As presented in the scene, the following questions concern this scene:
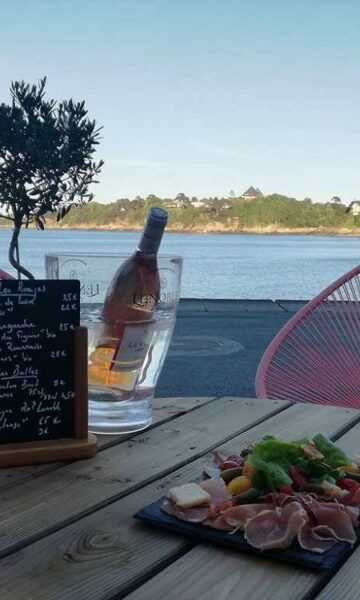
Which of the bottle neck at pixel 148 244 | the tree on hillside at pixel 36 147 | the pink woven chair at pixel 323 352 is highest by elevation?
the tree on hillside at pixel 36 147

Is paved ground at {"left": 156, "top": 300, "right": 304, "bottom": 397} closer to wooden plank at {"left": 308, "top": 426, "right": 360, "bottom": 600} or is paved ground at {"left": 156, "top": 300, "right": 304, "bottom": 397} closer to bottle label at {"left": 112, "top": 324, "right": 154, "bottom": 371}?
bottle label at {"left": 112, "top": 324, "right": 154, "bottom": 371}

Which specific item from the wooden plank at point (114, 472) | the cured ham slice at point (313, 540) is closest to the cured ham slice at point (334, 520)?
the cured ham slice at point (313, 540)

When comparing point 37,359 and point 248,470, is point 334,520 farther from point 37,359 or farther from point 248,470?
point 37,359

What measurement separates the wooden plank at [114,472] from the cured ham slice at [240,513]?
0.52 feet

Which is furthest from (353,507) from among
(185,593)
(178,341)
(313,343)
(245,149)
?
(245,149)

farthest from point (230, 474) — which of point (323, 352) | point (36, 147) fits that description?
point (36, 147)

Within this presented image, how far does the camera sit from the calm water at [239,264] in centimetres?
1323

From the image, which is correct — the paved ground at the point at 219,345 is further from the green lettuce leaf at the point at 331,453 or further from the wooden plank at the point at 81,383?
the green lettuce leaf at the point at 331,453

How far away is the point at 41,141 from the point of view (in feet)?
15.9

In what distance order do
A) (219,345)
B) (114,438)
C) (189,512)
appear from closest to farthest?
1. (189,512)
2. (114,438)
3. (219,345)

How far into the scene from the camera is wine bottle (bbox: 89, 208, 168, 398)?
1.01m

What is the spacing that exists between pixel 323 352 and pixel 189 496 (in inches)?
51.5

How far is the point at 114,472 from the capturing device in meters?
0.91

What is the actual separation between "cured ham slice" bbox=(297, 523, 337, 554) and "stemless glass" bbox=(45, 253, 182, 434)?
1.31 feet
